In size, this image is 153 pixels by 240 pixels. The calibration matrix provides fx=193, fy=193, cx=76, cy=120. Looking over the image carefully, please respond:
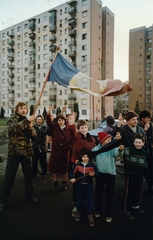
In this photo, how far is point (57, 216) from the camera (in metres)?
3.45

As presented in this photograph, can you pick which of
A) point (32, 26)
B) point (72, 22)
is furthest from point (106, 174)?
point (32, 26)

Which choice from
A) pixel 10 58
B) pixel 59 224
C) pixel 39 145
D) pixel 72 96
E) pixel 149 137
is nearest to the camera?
pixel 59 224

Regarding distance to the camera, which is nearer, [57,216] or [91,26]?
[57,216]

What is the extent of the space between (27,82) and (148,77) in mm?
38350

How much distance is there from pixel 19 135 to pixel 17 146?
215mm

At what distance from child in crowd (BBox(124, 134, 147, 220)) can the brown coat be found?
1.50m

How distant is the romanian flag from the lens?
482cm

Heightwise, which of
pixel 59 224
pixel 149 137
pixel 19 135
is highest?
pixel 19 135

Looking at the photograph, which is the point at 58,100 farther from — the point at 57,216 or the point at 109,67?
the point at 57,216

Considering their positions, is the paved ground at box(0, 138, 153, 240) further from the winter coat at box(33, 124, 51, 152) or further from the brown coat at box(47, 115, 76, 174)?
the winter coat at box(33, 124, 51, 152)

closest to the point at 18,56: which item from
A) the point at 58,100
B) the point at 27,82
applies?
the point at 27,82

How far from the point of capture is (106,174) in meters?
3.45

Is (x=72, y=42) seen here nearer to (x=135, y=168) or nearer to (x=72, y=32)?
(x=72, y=32)

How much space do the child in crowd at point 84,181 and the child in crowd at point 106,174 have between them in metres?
0.14
